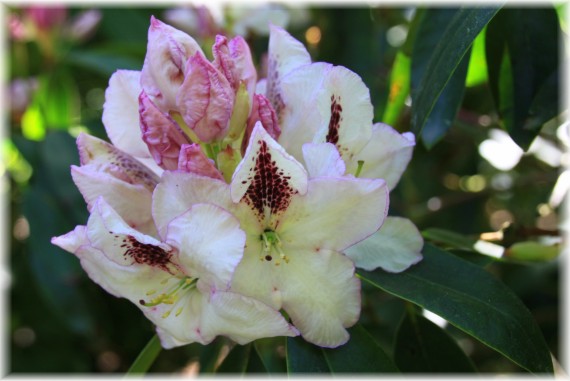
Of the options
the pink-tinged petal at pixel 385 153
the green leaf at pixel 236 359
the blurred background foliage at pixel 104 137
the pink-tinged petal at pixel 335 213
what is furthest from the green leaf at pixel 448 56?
the green leaf at pixel 236 359

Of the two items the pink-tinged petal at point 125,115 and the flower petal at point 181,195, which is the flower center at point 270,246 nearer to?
the flower petal at point 181,195

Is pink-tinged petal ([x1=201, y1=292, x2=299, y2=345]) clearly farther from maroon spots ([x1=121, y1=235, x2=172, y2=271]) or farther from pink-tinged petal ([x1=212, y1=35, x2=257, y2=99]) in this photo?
pink-tinged petal ([x1=212, y1=35, x2=257, y2=99])

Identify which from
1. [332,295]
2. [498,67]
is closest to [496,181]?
[498,67]

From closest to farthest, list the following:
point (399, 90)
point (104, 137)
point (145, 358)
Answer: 1. point (145, 358)
2. point (399, 90)
3. point (104, 137)

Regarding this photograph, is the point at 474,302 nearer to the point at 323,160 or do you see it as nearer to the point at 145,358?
the point at 323,160

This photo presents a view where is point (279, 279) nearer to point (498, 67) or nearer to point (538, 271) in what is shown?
point (498, 67)

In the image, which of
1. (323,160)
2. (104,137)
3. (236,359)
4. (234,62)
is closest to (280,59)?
(234,62)
